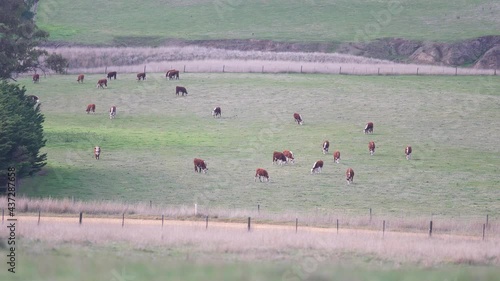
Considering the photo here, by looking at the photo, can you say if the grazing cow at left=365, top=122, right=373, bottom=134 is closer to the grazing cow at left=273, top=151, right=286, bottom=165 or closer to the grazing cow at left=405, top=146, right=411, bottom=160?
the grazing cow at left=405, top=146, right=411, bottom=160

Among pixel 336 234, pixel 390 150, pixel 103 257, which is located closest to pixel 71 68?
pixel 390 150

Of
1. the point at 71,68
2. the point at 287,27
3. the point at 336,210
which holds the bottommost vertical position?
the point at 336,210

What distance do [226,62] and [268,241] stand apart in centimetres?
5071

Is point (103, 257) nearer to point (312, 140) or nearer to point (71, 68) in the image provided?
point (312, 140)

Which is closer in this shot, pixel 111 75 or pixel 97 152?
pixel 97 152

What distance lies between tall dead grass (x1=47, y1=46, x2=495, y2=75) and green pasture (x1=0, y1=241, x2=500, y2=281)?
51.9 meters

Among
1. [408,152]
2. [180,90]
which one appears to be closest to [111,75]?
[180,90]

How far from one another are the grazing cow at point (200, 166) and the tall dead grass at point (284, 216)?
259 inches

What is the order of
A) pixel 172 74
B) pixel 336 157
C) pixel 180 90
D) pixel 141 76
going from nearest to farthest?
pixel 336 157 → pixel 180 90 → pixel 141 76 → pixel 172 74

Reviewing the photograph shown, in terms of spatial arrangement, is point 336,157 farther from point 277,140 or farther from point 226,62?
point 226,62

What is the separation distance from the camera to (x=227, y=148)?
5234 centimetres

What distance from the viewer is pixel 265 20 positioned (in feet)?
363

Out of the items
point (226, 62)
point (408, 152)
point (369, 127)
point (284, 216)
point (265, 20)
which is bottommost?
point (284, 216)

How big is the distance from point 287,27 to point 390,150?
187ft
